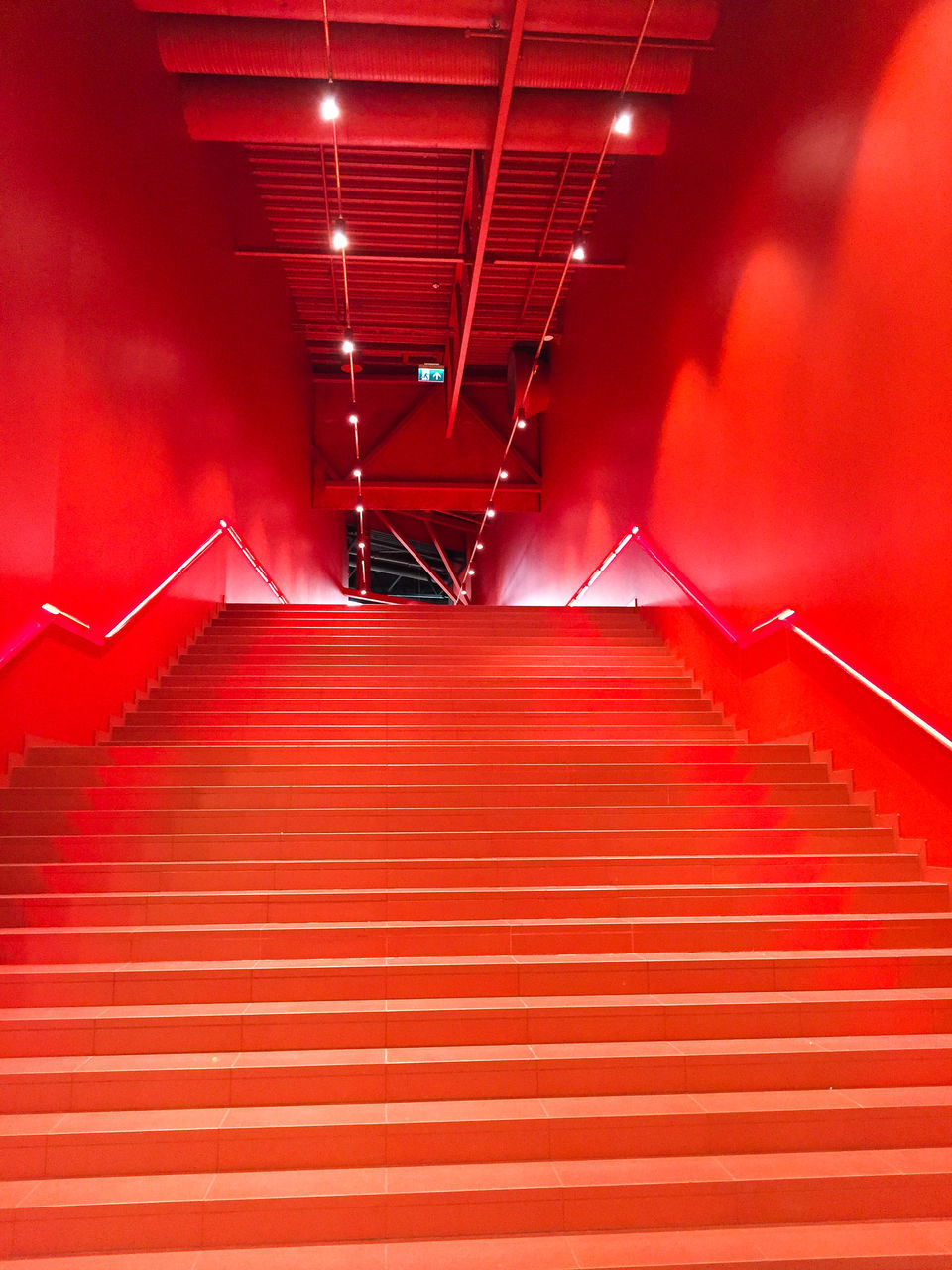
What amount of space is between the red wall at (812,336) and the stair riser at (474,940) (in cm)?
68

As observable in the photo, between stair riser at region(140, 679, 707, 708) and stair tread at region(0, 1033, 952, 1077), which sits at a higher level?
stair riser at region(140, 679, 707, 708)

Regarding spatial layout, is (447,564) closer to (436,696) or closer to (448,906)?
(436,696)

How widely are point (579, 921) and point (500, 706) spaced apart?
100.0 inches

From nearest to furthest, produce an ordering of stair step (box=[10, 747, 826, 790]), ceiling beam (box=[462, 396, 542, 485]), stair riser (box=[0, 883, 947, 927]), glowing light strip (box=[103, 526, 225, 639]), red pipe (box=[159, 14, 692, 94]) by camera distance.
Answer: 1. stair riser (box=[0, 883, 947, 927])
2. stair step (box=[10, 747, 826, 790])
3. glowing light strip (box=[103, 526, 225, 639])
4. red pipe (box=[159, 14, 692, 94])
5. ceiling beam (box=[462, 396, 542, 485])

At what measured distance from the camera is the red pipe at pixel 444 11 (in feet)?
20.6

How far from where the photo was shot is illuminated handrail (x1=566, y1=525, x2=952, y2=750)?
4.53 m

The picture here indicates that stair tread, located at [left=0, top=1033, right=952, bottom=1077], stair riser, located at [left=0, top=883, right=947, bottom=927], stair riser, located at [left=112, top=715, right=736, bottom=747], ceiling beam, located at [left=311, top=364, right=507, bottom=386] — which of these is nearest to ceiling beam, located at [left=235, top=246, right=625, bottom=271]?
ceiling beam, located at [left=311, top=364, right=507, bottom=386]

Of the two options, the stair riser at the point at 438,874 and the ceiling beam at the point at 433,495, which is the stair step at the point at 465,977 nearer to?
the stair riser at the point at 438,874

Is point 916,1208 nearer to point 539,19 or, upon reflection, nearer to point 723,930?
point 723,930

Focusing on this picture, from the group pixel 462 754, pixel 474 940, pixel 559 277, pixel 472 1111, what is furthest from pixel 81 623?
pixel 559 277

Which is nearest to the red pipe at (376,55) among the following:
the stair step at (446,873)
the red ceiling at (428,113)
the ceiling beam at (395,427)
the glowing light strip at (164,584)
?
the red ceiling at (428,113)

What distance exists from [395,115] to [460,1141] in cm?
704

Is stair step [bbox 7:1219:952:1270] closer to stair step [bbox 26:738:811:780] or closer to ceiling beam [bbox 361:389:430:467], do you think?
stair step [bbox 26:738:811:780]

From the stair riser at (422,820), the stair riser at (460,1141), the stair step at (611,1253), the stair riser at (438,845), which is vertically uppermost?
the stair riser at (422,820)
